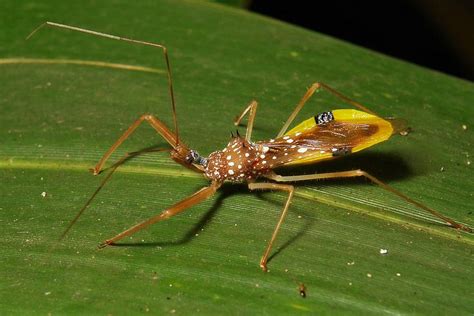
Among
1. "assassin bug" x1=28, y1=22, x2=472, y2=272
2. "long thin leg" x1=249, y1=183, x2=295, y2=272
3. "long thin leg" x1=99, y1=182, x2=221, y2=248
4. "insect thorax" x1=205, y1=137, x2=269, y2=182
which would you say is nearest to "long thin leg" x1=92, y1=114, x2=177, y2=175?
"assassin bug" x1=28, y1=22, x2=472, y2=272

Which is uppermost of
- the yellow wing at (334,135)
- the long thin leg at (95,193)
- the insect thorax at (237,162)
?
the yellow wing at (334,135)

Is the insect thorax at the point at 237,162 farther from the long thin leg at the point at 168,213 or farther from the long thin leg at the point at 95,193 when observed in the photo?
the long thin leg at the point at 95,193

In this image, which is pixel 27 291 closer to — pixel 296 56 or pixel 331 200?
pixel 331 200

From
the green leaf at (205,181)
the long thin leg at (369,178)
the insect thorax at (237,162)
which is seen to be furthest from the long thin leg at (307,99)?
the long thin leg at (369,178)

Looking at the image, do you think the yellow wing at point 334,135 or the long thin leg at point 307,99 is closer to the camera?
the yellow wing at point 334,135

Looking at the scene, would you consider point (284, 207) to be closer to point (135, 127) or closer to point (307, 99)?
point (307, 99)

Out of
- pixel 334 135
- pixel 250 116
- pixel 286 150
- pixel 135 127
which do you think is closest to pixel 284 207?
pixel 286 150
